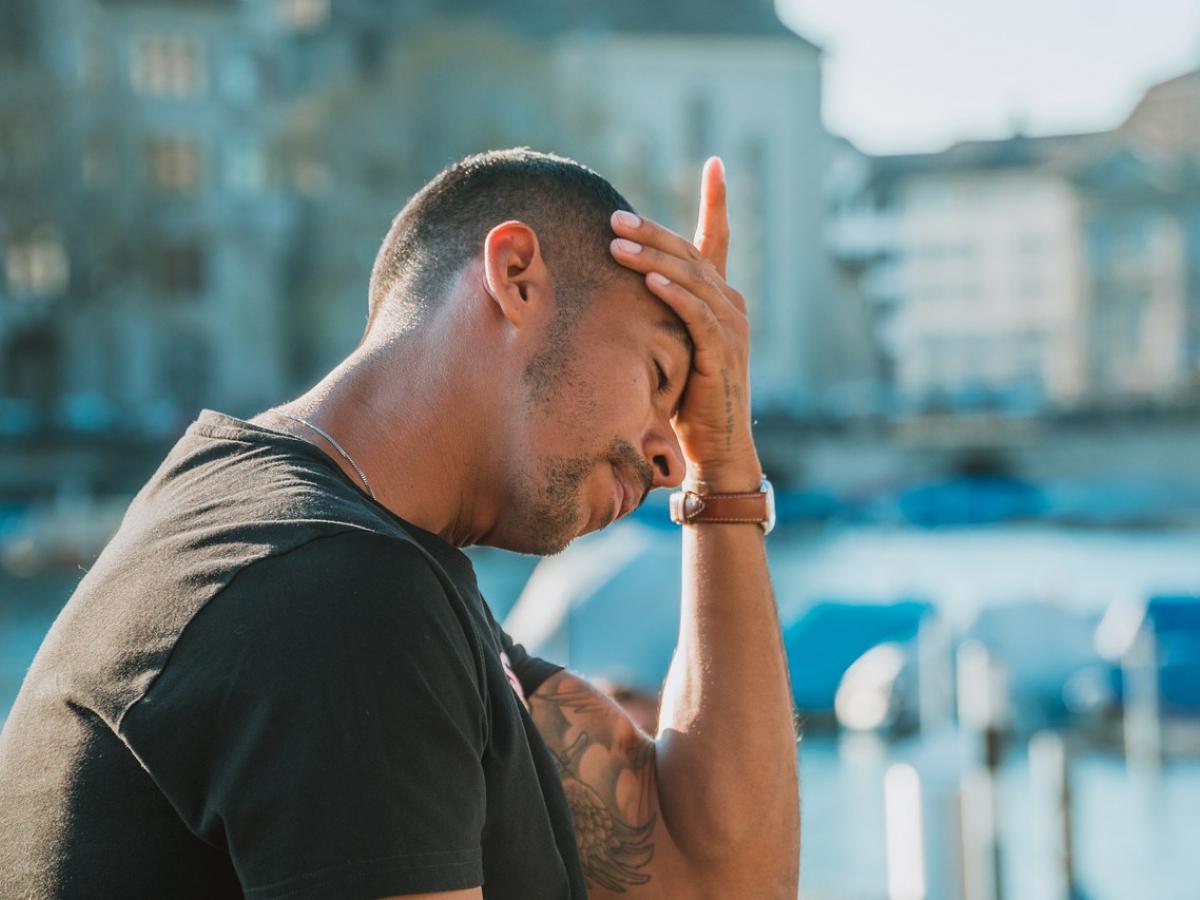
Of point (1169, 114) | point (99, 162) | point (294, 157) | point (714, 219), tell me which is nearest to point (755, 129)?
point (294, 157)

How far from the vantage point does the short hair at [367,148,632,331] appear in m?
1.73

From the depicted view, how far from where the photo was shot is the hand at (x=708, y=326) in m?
1.80

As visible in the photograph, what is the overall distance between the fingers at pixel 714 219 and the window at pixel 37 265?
138ft

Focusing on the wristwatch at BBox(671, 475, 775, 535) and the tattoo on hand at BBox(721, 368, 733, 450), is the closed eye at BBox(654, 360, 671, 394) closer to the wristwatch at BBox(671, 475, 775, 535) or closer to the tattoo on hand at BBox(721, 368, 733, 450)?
the tattoo on hand at BBox(721, 368, 733, 450)

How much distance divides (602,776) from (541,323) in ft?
2.02

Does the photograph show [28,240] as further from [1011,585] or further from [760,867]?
[760,867]

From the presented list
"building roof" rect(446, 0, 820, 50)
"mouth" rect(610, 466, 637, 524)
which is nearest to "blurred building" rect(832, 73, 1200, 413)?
"building roof" rect(446, 0, 820, 50)

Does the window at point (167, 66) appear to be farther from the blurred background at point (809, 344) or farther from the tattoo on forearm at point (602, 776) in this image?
the tattoo on forearm at point (602, 776)

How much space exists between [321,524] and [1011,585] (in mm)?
35471

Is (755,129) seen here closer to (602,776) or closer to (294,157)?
(294,157)

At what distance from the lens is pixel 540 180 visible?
176cm

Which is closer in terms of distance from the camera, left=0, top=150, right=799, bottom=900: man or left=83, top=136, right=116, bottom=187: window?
left=0, top=150, right=799, bottom=900: man

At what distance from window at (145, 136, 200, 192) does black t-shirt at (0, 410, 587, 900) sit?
5115 centimetres

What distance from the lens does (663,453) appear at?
183 centimetres
